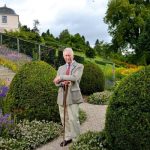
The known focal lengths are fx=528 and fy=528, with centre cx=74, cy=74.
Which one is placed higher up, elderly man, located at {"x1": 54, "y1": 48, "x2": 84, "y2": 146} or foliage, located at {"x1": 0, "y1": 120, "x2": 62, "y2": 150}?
elderly man, located at {"x1": 54, "y1": 48, "x2": 84, "y2": 146}

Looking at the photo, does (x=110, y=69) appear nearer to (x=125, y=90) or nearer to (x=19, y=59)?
(x=19, y=59)

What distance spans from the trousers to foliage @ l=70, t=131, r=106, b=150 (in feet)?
1.41

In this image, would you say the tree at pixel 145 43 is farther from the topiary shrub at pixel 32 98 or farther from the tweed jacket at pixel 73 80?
the tweed jacket at pixel 73 80

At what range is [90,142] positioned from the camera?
950 cm

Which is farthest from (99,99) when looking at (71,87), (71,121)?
(71,87)

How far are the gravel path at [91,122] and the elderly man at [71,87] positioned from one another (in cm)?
37

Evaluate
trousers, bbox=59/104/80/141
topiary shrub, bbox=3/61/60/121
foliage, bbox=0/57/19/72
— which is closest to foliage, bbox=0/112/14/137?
topiary shrub, bbox=3/61/60/121

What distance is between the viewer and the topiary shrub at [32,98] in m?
11.8

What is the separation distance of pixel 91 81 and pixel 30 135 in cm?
847

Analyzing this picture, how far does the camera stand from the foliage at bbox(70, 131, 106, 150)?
935 cm

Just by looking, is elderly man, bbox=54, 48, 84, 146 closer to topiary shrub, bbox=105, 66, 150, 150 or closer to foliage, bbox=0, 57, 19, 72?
topiary shrub, bbox=105, 66, 150, 150

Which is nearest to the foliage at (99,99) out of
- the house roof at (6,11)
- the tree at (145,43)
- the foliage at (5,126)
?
the foliage at (5,126)

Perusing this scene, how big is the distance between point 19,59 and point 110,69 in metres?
4.88

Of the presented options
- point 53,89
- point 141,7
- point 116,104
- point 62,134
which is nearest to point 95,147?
point 116,104
